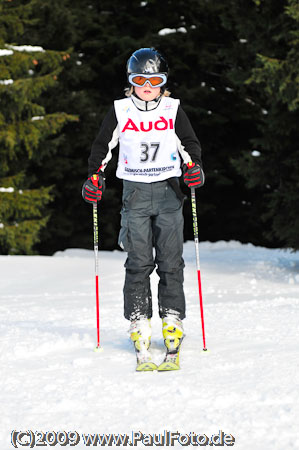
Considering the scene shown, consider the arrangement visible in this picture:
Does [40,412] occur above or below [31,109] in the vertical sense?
above

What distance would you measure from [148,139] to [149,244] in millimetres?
732

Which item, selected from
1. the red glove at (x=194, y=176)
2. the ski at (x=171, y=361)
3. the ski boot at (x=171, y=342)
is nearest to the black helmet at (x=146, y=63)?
the red glove at (x=194, y=176)

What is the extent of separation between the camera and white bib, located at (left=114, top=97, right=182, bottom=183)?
4320mm

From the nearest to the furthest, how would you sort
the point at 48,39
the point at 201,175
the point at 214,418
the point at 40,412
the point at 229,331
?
the point at 214,418 < the point at 40,412 < the point at 201,175 < the point at 229,331 < the point at 48,39

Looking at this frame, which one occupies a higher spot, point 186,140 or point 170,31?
point 186,140

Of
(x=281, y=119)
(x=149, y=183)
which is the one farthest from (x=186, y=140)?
(x=281, y=119)

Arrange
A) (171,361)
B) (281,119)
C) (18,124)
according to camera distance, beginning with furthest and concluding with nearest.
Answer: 1. (18,124)
2. (281,119)
3. (171,361)

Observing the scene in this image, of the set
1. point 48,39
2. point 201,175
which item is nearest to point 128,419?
point 201,175

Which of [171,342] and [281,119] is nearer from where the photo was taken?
[171,342]

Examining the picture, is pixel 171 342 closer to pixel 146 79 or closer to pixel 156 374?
pixel 156 374

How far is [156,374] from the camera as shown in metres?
3.73

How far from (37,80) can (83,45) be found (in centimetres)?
677

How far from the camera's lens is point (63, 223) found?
1875cm

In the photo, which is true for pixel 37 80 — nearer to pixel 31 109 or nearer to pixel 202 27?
pixel 31 109
